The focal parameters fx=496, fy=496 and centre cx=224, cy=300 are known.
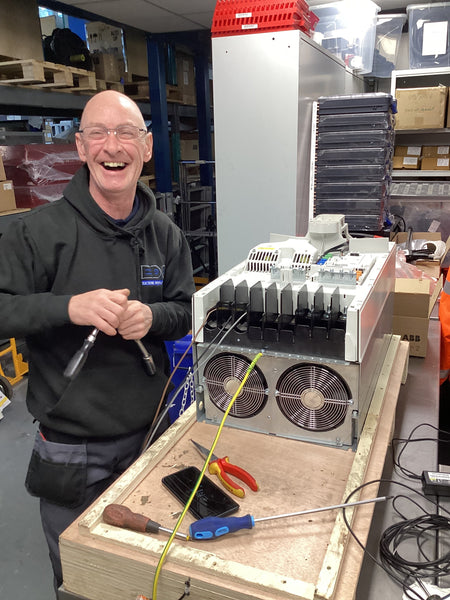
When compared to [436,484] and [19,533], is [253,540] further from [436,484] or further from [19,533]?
[19,533]

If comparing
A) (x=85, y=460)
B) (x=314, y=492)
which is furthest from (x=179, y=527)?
(x=85, y=460)

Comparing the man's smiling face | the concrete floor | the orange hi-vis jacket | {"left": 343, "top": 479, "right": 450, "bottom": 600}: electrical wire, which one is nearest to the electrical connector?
{"left": 343, "top": 479, "right": 450, "bottom": 600}: electrical wire

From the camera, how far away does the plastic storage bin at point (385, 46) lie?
11.6 ft

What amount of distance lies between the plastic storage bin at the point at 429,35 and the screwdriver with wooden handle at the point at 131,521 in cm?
360

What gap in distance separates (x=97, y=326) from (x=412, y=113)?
302 centimetres

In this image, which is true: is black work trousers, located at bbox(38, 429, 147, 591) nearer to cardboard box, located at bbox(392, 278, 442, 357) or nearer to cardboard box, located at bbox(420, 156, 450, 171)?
cardboard box, located at bbox(392, 278, 442, 357)

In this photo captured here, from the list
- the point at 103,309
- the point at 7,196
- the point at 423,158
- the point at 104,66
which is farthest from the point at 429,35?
the point at 103,309

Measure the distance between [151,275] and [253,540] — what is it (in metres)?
0.69

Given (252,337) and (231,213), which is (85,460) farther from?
(231,213)

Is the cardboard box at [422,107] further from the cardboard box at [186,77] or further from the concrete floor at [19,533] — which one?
the concrete floor at [19,533]

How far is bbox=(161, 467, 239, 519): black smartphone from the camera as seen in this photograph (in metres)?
0.81

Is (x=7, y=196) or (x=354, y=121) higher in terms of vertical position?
(x=354, y=121)

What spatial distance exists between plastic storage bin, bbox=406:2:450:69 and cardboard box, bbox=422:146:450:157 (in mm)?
544

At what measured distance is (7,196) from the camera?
3.00m
